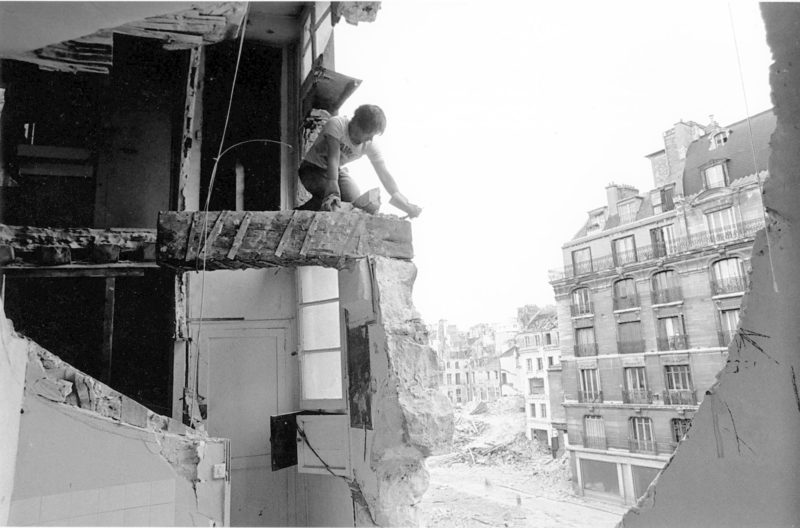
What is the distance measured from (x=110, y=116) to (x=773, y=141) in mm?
4193

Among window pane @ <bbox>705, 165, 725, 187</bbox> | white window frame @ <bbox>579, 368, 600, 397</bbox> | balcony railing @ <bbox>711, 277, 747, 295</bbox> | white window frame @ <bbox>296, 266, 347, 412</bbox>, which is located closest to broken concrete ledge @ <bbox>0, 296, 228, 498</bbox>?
white window frame @ <bbox>296, 266, 347, 412</bbox>

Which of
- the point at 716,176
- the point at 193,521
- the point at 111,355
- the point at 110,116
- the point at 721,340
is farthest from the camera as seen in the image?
the point at 721,340

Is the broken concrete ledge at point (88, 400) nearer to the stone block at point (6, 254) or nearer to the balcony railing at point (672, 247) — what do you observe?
the stone block at point (6, 254)

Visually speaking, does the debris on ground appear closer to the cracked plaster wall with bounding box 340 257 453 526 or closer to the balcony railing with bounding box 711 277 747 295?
the balcony railing with bounding box 711 277 747 295

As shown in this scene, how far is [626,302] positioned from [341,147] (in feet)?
36.5

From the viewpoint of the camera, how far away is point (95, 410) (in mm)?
1705

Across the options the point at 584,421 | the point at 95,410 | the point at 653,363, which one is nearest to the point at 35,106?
the point at 95,410

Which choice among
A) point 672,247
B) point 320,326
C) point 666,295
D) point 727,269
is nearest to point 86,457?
point 320,326

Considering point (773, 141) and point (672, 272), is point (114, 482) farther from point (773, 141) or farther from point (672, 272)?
point (672, 272)

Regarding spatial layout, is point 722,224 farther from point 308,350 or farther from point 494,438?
point 494,438

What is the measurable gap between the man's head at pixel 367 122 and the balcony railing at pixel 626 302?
10835mm

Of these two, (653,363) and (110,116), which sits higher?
(110,116)

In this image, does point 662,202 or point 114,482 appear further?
point 662,202

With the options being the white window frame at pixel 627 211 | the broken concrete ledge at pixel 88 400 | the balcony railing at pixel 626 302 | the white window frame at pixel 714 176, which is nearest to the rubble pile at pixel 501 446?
the balcony railing at pixel 626 302
